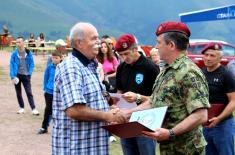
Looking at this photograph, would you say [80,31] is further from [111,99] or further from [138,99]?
[138,99]

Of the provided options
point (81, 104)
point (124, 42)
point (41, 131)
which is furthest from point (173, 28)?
point (41, 131)

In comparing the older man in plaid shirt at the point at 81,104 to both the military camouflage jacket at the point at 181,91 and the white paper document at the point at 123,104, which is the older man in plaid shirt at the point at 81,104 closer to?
the military camouflage jacket at the point at 181,91

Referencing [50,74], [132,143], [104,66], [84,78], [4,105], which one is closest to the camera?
[84,78]

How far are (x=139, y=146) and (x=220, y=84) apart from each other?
43.0 inches

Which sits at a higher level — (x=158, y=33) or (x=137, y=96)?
(x=158, y=33)

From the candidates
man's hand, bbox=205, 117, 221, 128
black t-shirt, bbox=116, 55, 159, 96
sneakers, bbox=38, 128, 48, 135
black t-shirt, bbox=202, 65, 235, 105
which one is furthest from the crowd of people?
sneakers, bbox=38, 128, 48, 135

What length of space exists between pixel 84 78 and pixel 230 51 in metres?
18.7

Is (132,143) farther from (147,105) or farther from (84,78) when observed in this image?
(84,78)

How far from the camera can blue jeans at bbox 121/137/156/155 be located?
498cm

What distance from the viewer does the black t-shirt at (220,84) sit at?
5.02 metres

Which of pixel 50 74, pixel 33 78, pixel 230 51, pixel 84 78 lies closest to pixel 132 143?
pixel 84 78

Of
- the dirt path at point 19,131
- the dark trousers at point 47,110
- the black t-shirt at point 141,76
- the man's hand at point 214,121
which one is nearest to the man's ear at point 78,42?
the black t-shirt at point 141,76

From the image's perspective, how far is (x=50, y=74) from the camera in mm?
8859

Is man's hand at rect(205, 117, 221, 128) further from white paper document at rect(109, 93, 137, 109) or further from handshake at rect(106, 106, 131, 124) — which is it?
handshake at rect(106, 106, 131, 124)
